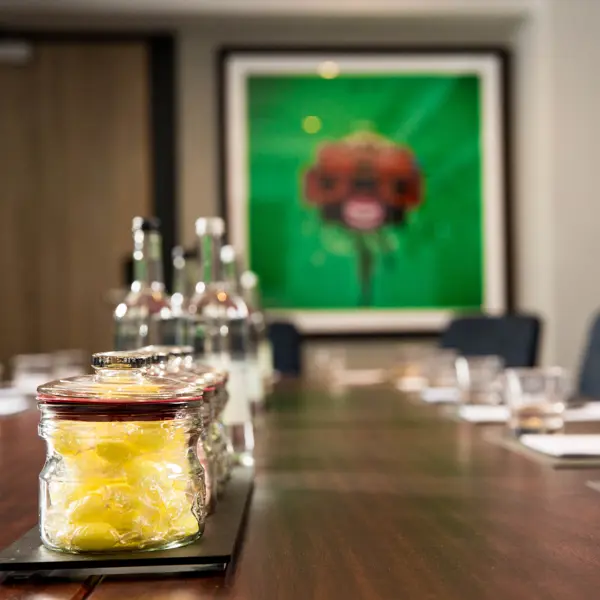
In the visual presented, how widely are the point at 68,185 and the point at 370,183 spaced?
1695 millimetres

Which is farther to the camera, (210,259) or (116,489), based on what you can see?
(210,259)

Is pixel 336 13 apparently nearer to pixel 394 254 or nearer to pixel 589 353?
pixel 394 254

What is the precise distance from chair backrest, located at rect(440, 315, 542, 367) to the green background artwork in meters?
1.39

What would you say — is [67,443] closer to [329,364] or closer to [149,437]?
[149,437]

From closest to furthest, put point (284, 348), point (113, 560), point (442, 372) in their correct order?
point (113, 560), point (442, 372), point (284, 348)

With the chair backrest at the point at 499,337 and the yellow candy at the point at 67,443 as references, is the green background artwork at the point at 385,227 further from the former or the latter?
the yellow candy at the point at 67,443

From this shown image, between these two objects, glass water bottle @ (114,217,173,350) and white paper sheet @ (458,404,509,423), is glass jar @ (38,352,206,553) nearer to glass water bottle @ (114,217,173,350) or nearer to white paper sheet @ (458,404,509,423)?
glass water bottle @ (114,217,173,350)

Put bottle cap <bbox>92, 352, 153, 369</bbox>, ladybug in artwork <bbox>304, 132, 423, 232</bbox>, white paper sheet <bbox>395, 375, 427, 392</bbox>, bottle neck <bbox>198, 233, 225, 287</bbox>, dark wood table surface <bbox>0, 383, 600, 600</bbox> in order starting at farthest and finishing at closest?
ladybug in artwork <bbox>304, 132, 423, 232</bbox> < white paper sheet <bbox>395, 375, 427, 392</bbox> < bottle neck <bbox>198, 233, 225, 287</bbox> < bottle cap <bbox>92, 352, 153, 369</bbox> < dark wood table surface <bbox>0, 383, 600, 600</bbox>

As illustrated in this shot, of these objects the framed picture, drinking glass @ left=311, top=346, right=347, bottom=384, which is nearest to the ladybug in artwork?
the framed picture

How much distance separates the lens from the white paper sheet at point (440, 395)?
2633 millimetres

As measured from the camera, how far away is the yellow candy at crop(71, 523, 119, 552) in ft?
2.56

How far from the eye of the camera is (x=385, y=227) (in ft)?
19.5

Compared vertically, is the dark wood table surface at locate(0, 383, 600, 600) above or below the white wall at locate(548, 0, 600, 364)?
below

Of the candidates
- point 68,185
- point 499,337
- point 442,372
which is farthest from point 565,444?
point 68,185
